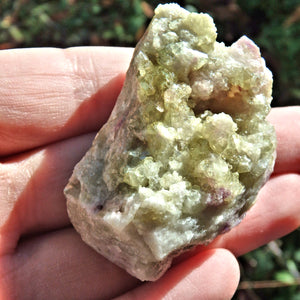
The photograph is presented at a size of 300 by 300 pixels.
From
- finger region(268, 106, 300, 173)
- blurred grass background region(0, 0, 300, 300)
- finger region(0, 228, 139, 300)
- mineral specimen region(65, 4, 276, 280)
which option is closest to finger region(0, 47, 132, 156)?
mineral specimen region(65, 4, 276, 280)

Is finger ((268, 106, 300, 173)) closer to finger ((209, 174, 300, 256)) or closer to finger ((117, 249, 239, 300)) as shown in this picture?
finger ((209, 174, 300, 256))

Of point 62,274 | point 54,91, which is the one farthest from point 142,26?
point 62,274

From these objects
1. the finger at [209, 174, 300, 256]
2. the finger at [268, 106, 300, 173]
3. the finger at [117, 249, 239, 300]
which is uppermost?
the finger at [268, 106, 300, 173]

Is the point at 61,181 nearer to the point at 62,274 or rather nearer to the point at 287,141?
the point at 62,274

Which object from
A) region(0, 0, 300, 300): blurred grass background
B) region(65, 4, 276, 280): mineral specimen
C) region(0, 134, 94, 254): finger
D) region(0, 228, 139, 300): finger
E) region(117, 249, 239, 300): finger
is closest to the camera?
region(65, 4, 276, 280): mineral specimen

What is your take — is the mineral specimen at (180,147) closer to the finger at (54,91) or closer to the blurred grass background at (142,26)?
the finger at (54,91)

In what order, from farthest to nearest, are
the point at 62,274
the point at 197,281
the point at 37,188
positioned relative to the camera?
the point at 37,188
the point at 62,274
the point at 197,281

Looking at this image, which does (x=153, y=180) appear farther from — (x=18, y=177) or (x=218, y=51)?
(x=18, y=177)
